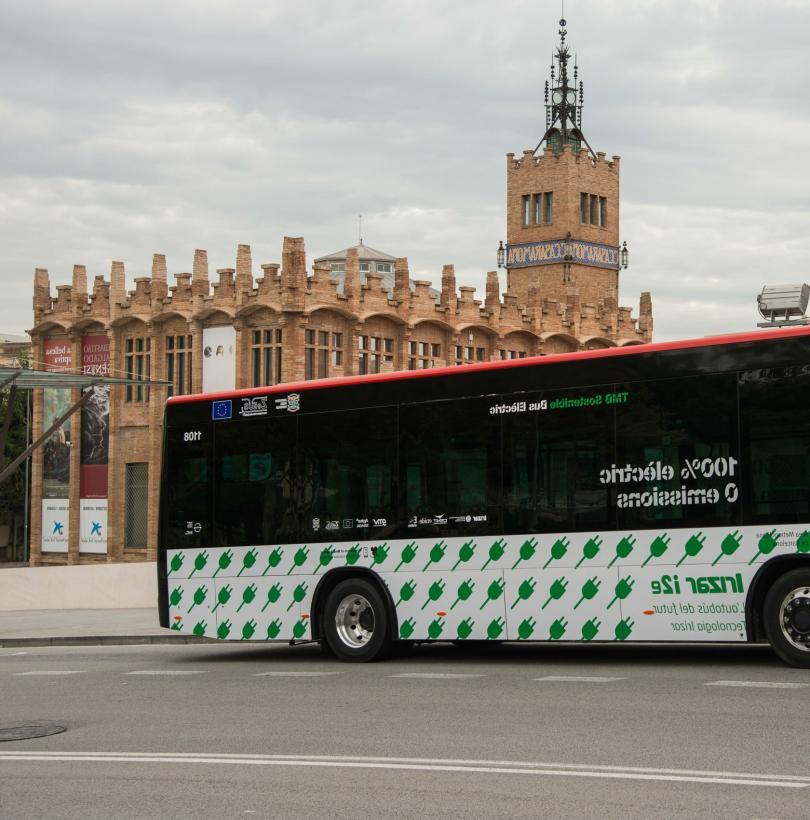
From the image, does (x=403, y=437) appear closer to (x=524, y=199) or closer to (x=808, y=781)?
(x=808, y=781)

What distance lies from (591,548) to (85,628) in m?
12.1

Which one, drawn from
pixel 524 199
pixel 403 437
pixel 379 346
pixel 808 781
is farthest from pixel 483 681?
pixel 524 199

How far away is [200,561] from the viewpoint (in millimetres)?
16812

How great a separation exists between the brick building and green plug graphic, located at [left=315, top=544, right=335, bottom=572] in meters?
42.8

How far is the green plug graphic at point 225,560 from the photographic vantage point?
1655 centimetres

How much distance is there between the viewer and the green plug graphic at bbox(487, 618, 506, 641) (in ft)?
47.4

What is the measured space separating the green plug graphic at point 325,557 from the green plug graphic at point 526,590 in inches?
91.5

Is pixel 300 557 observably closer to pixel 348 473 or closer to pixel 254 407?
pixel 348 473

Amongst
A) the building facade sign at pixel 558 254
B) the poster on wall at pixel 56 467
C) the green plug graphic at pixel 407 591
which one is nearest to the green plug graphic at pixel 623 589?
the green plug graphic at pixel 407 591

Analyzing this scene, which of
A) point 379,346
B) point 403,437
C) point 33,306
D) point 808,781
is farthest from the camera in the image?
point 33,306

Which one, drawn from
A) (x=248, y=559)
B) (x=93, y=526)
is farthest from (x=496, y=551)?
(x=93, y=526)

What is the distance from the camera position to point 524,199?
87.5 metres

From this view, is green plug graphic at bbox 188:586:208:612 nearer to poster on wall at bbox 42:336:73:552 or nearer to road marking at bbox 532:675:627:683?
road marking at bbox 532:675:627:683

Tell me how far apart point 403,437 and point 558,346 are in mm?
57352
